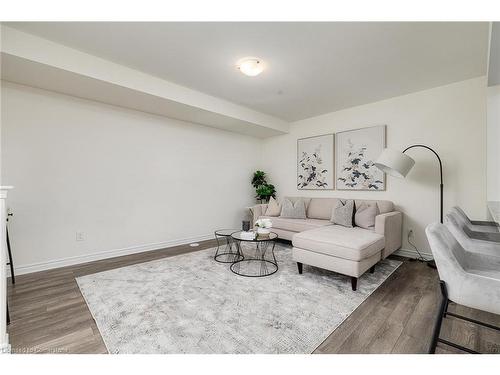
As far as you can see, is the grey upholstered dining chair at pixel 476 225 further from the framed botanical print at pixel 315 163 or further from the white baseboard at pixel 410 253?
the framed botanical print at pixel 315 163

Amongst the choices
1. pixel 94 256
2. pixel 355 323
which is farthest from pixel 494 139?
pixel 94 256

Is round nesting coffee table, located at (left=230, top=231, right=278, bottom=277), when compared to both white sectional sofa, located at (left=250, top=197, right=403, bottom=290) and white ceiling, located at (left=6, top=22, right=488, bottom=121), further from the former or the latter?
white ceiling, located at (left=6, top=22, right=488, bottom=121)

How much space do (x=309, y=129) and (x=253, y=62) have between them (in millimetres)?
2473

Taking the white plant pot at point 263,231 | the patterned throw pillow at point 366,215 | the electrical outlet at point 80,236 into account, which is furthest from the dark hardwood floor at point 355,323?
the white plant pot at point 263,231

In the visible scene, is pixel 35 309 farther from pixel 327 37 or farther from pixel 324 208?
pixel 324 208

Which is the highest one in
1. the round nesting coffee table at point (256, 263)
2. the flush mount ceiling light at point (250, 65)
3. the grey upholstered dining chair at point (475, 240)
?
the flush mount ceiling light at point (250, 65)

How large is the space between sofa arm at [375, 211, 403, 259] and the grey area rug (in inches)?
12.1

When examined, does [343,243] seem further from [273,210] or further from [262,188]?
[262,188]

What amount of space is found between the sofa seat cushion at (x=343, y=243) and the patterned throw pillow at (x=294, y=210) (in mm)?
1181

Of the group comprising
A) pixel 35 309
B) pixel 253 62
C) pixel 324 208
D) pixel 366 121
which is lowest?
pixel 35 309

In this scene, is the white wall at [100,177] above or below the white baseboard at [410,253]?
above

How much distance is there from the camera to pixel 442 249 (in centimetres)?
134

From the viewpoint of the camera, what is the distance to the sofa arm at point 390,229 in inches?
117
